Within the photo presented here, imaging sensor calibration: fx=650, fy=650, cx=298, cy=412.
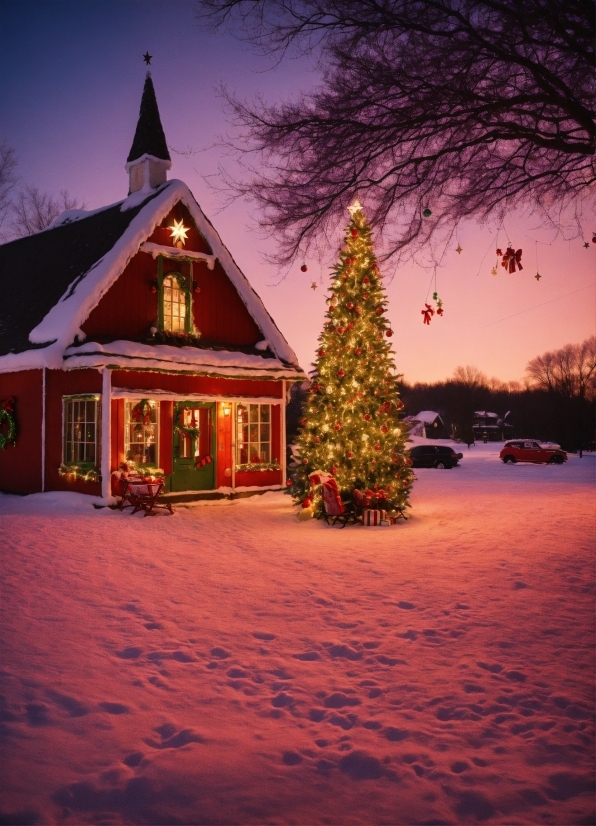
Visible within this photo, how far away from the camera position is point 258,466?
650 inches

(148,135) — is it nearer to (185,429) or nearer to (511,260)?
(185,429)

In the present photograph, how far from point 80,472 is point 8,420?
9.12ft

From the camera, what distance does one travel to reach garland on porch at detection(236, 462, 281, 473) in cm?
1619

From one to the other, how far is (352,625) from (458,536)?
16.3 feet

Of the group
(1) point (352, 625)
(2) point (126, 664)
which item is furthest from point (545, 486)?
(2) point (126, 664)

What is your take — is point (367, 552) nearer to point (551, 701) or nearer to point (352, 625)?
point (352, 625)

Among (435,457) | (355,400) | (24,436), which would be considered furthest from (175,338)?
(435,457)

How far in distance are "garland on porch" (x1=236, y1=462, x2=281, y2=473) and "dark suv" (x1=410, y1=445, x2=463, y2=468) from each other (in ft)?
57.4

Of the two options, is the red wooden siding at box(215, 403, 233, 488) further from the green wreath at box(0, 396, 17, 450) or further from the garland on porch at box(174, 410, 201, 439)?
the green wreath at box(0, 396, 17, 450)

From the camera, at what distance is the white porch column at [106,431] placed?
Result: 13.6 meters

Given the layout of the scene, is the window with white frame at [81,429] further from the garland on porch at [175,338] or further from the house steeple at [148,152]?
the house steeple at [148,152]

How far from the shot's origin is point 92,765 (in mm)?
3576

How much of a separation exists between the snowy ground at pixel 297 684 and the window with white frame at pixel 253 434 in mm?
6956

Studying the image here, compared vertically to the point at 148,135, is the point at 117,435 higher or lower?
lower
